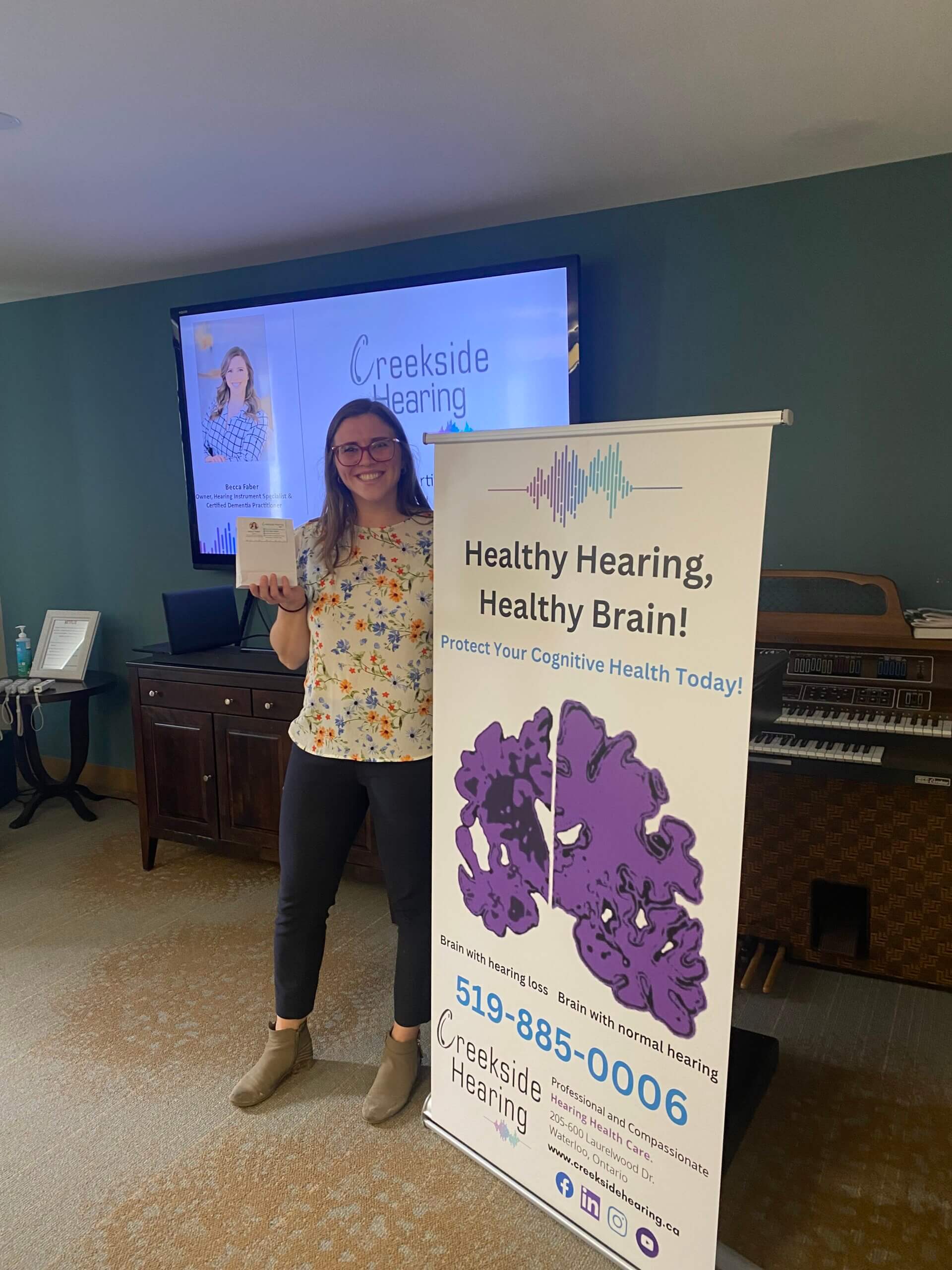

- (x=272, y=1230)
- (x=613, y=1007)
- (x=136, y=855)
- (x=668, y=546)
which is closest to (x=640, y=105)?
(x=668, y=546)

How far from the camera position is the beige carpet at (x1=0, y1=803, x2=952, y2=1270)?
1594 millimetres

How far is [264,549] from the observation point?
5.65 ft

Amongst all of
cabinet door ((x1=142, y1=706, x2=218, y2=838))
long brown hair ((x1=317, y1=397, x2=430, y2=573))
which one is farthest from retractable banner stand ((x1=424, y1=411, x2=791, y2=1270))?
cabinet door ((x1=142, y1=706, x2=218, y2=838))

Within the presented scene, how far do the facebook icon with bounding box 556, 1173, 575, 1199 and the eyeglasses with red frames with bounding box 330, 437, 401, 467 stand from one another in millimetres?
1438

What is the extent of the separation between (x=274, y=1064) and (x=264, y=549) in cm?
122

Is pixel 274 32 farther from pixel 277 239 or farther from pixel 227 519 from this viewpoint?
pixel 227 519

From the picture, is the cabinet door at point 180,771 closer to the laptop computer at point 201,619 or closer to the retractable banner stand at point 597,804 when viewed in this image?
the laptop computer at point 201,619

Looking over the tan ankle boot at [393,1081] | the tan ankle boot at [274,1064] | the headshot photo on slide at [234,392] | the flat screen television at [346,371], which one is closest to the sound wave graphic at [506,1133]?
the tan ankle boot at [393,1081]

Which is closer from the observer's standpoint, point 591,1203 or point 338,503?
point 591,1203

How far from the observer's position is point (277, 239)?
10.6ft

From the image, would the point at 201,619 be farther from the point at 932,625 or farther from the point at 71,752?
the point at 932,625

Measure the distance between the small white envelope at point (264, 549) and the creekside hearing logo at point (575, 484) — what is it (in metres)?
0.46

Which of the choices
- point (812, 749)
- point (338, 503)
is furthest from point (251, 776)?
point (812, 749)

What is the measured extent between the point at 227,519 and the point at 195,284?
1012 mm
